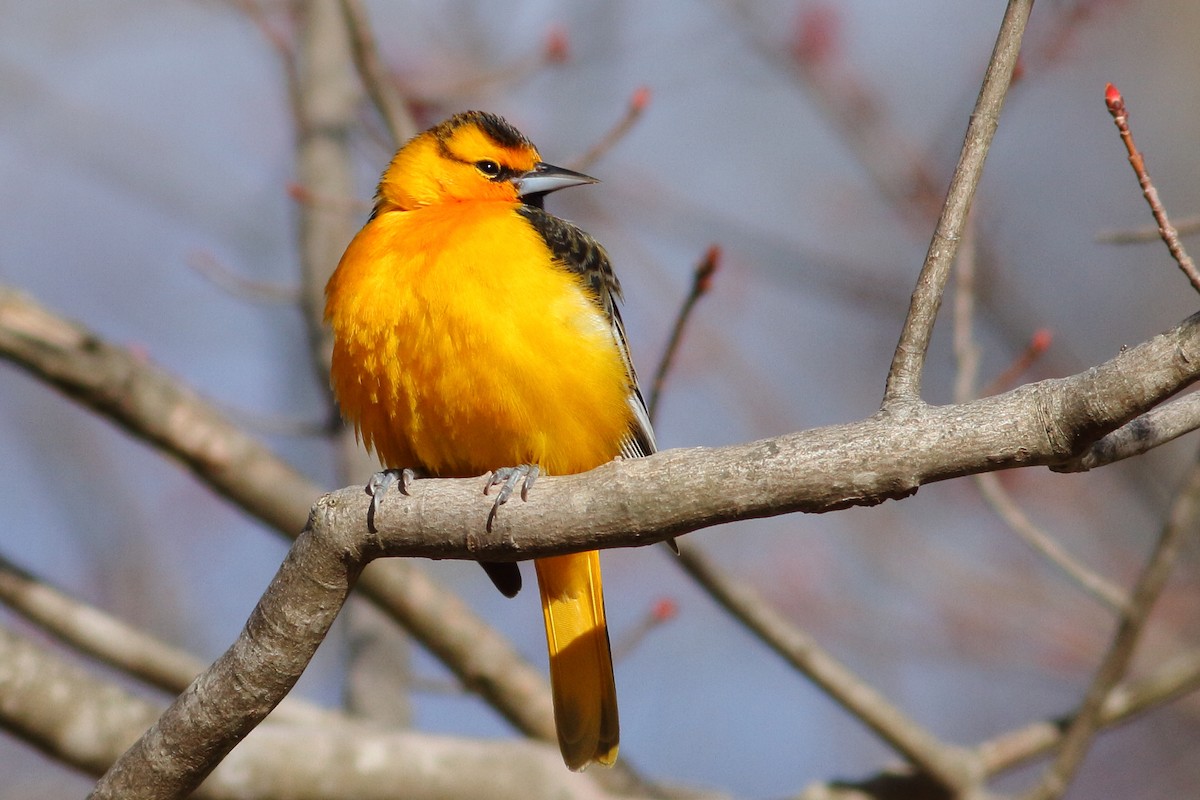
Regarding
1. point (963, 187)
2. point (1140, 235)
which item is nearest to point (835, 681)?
point (1140, 235)

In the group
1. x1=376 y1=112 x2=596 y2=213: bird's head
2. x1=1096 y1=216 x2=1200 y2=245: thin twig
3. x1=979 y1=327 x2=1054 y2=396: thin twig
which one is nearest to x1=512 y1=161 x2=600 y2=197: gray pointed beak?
x1=376 y1=112 x2=596 y2=213: bird's head

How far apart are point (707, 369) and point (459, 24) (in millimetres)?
2563

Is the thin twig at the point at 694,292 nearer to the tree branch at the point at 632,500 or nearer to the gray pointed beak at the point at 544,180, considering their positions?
the gray pointed beak at the point at 544,180

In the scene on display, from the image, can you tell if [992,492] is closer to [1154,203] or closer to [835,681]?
[835,681]

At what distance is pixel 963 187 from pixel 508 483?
122cm

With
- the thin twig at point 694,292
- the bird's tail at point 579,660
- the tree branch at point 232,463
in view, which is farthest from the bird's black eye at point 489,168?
the bird's tail at point 579,660

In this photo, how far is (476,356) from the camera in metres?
3.82

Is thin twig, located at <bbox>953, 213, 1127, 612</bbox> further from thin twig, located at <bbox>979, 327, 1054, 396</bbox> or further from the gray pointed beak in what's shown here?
the gray pointed beak

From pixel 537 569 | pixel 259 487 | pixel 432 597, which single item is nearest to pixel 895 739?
pixel 537 569

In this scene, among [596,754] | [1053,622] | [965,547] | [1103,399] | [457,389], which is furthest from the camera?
[965,547]

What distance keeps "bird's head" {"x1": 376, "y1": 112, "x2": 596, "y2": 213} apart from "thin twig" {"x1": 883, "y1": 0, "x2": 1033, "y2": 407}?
89.4 inches

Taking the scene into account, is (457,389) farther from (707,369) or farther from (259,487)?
(707,369)

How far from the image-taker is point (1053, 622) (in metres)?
6.96

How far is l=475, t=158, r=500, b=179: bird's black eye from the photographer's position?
498cm
